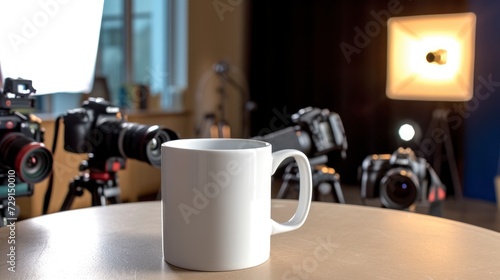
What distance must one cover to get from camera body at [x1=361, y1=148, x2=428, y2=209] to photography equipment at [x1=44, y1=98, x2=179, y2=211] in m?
0.57

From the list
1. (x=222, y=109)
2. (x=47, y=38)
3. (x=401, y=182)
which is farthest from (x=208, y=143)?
(x=222, y=109)

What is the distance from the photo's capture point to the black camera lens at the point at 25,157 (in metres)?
1.19

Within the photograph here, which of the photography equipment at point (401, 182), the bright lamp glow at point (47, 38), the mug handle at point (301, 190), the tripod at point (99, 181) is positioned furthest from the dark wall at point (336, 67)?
the mug handle at point (301, 190)

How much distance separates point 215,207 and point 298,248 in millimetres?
126

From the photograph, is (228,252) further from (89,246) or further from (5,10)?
(5,10)

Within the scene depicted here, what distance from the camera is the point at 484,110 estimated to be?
11.4 feet

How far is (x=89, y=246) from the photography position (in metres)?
0.59

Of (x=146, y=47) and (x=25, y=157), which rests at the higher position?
(x=146, y=47)

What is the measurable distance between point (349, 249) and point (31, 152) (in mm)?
855

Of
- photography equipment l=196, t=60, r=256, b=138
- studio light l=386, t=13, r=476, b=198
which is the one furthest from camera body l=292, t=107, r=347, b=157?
photography equipment l=196, t=60, r=256, b=138

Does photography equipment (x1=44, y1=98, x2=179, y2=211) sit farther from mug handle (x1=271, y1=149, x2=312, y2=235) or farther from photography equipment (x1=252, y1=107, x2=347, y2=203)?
mug handle (x1=271, y1=149, x2=312, y2=235)

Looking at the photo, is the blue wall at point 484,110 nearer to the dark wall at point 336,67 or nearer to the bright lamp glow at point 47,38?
the dark wall at point 336,67

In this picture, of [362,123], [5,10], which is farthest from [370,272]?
[362,123]

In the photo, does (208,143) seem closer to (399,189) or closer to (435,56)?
(435,56)
